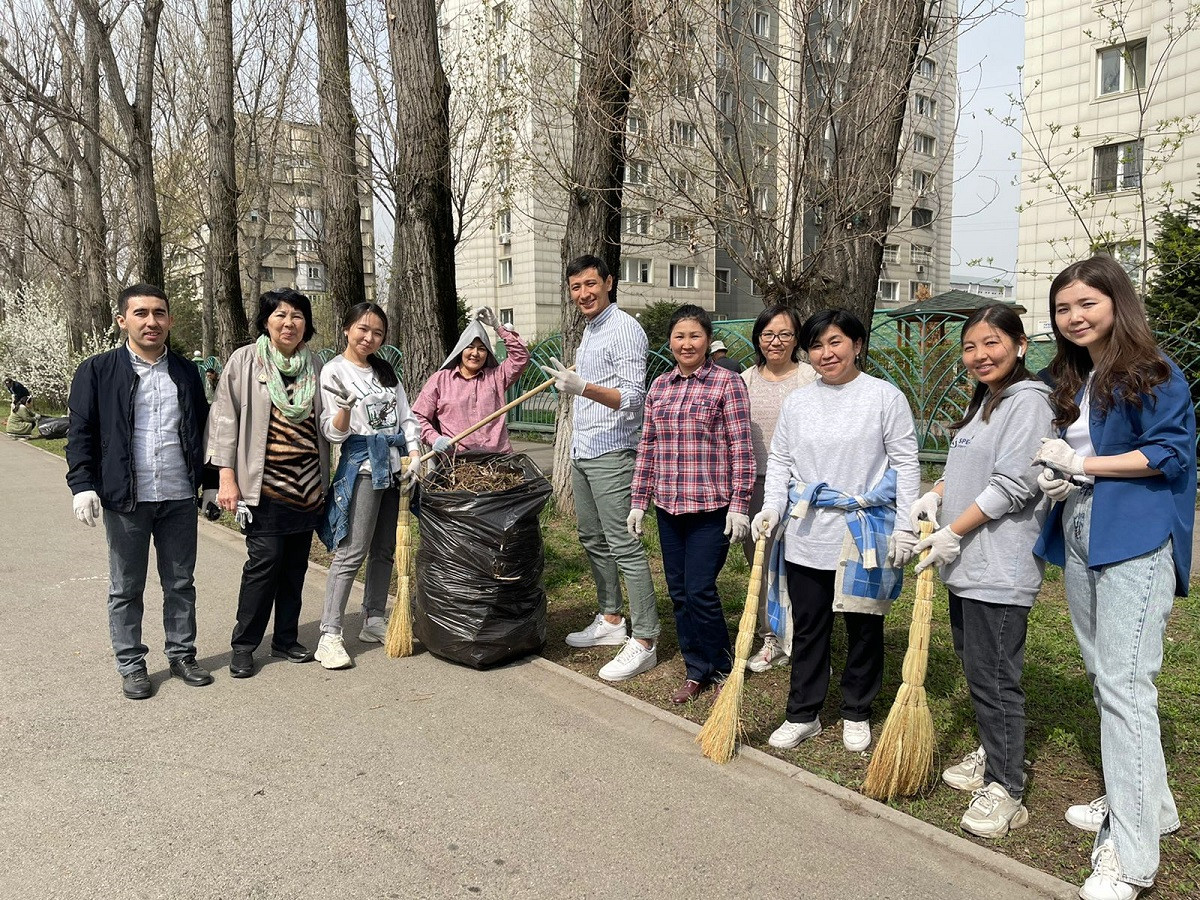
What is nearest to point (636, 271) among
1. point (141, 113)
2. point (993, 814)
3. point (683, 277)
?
point (683, 277)

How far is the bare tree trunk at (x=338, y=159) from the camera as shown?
899 centimetres

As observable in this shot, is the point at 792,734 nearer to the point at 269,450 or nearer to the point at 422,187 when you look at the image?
the point at 269,450

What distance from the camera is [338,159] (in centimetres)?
936

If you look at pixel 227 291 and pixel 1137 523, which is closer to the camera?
pixel 1137 523

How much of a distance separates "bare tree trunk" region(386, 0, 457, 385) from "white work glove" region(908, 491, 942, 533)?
5.35 meters

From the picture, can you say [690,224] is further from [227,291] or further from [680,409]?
[227,291]

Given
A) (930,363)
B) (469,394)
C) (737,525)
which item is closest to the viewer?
(737,525)

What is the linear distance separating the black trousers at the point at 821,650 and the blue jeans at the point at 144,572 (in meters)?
2.88

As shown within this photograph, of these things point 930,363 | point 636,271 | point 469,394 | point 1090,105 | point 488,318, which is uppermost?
point 1090,105

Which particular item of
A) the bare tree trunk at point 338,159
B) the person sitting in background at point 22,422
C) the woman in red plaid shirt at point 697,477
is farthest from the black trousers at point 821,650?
the person sitting in background at point 22,422

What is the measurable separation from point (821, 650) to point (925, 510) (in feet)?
2.43

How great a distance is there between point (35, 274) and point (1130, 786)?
37869mm

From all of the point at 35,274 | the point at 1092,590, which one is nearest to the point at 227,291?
the point at 1092,590

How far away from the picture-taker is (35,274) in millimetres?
32250
